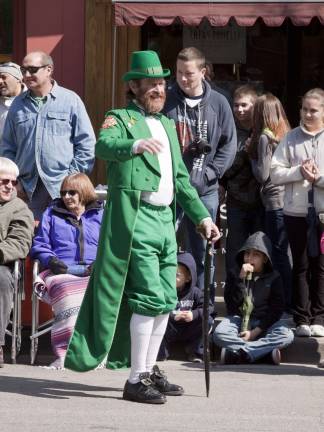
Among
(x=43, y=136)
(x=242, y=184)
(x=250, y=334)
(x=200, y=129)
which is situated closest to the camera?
(x=250, y=334)

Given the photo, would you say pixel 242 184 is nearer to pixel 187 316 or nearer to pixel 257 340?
pixel 187 316

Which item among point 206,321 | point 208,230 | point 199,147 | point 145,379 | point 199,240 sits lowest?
point 145,379

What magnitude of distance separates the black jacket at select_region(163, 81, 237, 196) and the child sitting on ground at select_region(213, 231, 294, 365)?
55cm

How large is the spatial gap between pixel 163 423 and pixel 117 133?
5.69ft

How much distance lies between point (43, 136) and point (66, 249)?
37.2 inches

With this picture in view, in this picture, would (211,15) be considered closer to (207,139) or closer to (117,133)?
(207,139)

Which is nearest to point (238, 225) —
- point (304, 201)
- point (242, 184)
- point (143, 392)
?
point (242, 184)

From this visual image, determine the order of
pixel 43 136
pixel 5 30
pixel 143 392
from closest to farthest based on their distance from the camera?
pixel 143 392 < pixel 43 136 < pixel 5 30

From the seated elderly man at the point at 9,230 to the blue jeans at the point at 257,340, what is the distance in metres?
1.47

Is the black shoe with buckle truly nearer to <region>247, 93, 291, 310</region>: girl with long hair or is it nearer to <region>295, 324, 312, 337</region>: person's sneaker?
<region>295, 324, 312, 337</region>: person's sneaker

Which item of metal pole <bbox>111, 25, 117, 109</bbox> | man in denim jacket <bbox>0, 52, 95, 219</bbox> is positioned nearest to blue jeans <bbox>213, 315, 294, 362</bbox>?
man in denim jacket <bbox>0, 52, 95, 219</bbox>

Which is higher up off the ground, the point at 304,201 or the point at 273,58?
the point at 273,58

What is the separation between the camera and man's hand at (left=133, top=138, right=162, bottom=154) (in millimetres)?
7211

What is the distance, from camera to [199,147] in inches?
365
